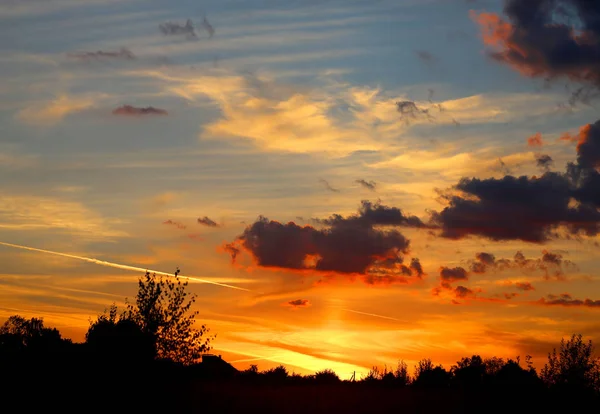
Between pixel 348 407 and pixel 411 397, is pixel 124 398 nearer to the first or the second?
pixel 348 407

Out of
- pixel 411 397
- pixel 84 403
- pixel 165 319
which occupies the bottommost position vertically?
pixel 84 403

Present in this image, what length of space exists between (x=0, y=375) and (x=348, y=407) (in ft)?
113

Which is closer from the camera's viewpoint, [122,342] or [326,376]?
[122,342]

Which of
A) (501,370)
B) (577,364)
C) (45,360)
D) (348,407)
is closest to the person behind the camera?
(348,407)

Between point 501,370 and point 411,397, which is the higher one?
point 501,370

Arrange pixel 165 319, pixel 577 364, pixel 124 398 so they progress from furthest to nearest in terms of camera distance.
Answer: pixel 577 364 < pixel 165 319 < pixel 124 398

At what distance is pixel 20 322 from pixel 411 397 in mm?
132526

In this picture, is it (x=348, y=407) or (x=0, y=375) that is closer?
(x=348, y=407)

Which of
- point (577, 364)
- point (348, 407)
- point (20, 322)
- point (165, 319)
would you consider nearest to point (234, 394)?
point (348, 407)

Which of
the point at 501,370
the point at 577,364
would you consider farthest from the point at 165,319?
the point at 501,370

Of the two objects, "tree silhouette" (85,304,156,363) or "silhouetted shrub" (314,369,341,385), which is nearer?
"tree silhouette" (85,304,156,363)

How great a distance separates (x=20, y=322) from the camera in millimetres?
172375

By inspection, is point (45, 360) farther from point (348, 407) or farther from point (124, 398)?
point (348, 407)

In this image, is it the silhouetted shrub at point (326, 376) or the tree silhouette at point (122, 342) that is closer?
the tree silhouette at point (122, 342)
